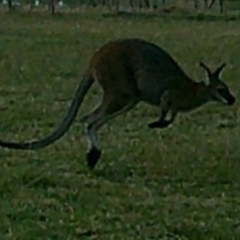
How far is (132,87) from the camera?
890cm

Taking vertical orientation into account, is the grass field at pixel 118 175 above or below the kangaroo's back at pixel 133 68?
below

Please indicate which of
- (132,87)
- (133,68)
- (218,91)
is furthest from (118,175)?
(218,91)

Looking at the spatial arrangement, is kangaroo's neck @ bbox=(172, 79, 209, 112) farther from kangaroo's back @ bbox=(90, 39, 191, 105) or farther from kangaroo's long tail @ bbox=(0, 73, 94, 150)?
kangaroo's long tail @ bbox=(0, 73, 94, 150)

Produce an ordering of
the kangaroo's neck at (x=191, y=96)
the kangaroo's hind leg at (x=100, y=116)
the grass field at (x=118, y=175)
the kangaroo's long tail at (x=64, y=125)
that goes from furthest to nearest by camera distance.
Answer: the kangaroo's neck at (x=191, y=96) < the kangaroo's hind leg at (x=100, y=116) < the kangaroo's long tail at (x=64, y=125) < the grass field at (x=118, y=175)

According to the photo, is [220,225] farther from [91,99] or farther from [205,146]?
[91,99]

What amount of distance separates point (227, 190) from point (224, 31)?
2182 centimetres

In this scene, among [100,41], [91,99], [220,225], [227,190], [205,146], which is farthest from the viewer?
[100,41]

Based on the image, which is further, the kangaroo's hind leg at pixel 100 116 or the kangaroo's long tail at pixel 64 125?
the kangaroo's hind leg at pixel 100 116

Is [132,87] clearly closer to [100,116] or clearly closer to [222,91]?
[100,116]

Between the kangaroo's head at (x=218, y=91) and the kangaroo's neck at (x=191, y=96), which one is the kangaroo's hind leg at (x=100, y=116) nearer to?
the kangaroo's neck at (x=191, y=96)

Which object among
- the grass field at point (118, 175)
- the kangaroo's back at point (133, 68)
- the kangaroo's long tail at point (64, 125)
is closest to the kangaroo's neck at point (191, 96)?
the kangaroo's back at point (133, 68)

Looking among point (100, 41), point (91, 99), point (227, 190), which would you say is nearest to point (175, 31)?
point (100, 41)

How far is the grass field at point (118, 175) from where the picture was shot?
270 inches

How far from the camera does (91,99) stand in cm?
1348
